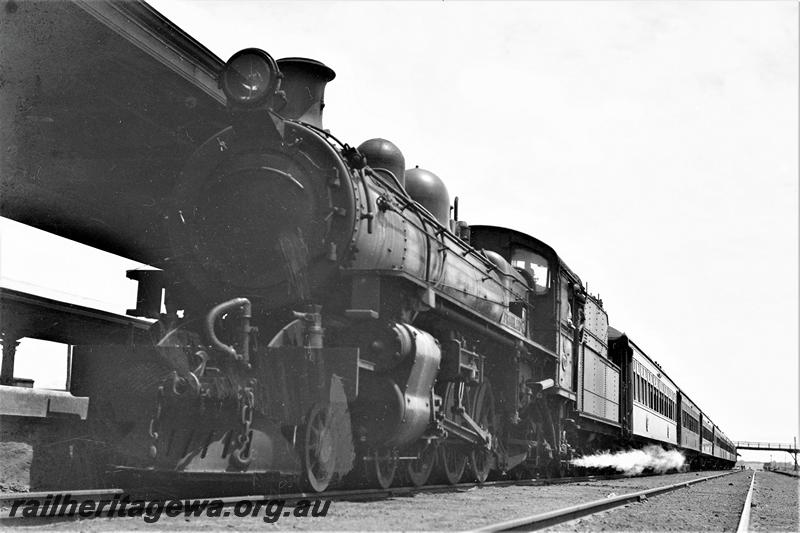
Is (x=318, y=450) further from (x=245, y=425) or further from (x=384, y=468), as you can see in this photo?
(x=384, y=468)

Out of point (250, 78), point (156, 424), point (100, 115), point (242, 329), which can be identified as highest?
point (100, 115)

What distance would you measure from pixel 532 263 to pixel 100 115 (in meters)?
7.26

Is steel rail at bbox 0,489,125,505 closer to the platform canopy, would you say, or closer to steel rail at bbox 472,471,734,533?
the platform canopy

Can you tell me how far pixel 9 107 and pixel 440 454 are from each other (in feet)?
20.1

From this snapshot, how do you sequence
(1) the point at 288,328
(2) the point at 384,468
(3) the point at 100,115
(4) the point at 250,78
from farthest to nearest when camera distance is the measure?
1. (3) the point at 100,115
2. (2) the point at 384,468
3. (4) the point at 250,78
4. (1) the point at 288,328

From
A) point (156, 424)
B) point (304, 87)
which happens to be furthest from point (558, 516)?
point (304, 87)

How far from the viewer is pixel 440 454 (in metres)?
9.73

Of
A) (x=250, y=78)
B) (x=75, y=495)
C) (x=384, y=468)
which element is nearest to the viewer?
(x=75, y=495)

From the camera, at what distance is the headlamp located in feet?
23.1

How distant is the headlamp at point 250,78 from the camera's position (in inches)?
277

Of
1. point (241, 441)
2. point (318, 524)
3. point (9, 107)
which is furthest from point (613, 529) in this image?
point (9, 107)

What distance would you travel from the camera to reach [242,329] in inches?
260

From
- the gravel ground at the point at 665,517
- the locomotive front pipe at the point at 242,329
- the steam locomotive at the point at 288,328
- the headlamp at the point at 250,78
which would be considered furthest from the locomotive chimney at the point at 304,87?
the gravel ground at the point at 665,517

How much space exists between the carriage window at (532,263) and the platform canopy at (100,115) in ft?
19.3
